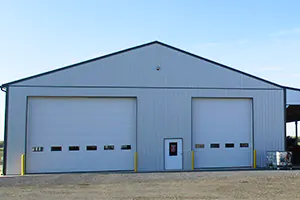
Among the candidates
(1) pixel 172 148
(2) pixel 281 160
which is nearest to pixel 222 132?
(1) pixel 172 148

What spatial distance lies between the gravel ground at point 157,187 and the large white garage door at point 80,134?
8.85 feet

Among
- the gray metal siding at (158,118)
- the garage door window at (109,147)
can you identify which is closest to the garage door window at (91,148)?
the garage door window at (109,147)

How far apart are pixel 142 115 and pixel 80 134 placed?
11.3 ft

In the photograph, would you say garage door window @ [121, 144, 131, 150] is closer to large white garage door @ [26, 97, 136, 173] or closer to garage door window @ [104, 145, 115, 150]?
large white garage door @ [26, 97, 136, 173]

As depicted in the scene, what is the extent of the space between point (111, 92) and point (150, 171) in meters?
4.63

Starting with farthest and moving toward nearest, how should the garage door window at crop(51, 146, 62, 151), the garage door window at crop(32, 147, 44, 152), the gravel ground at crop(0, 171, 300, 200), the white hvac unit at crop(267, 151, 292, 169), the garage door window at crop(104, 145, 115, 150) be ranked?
1. the garage door window at crop(104, 145, 115, 150)
2. the white hvac unit at crop(267, 151, 292, 169)
3. the garage door window at crop(51, 146, 62, 151)
4. the garage door window at crop(32, 147, 44, 152)
5. the gravel ground at crop(0, 171, 300, 200)

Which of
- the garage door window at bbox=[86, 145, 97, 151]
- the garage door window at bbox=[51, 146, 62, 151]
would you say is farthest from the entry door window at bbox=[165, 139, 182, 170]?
the garage door window at bbox=[51, 146, 62, 151]

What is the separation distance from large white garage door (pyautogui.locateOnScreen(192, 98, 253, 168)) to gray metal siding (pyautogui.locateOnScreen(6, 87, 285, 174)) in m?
0.50

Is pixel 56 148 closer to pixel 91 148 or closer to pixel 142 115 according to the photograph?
pixel 91 148

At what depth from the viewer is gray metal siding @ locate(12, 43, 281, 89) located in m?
20.3

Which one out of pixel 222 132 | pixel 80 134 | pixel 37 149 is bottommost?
pixel 37 149

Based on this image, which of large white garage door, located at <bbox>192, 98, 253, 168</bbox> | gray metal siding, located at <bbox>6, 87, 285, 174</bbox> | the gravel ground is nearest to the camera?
the gravel ground

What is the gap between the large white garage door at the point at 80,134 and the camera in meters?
20.0

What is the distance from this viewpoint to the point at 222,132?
2162cm
